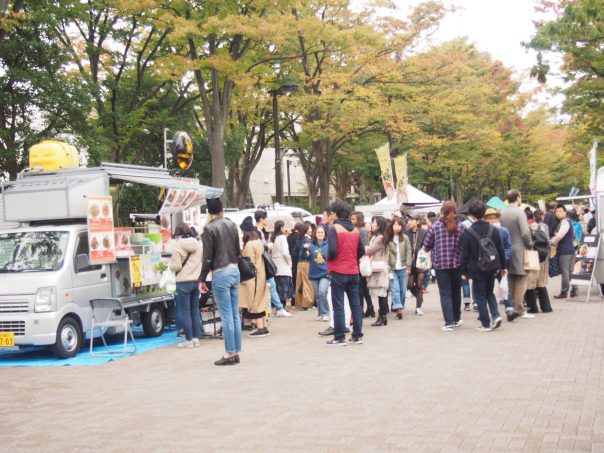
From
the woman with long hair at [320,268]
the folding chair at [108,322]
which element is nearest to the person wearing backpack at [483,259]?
the woman with long hair at [320,268]

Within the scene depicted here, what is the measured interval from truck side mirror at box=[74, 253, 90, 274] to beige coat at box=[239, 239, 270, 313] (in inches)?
88.7

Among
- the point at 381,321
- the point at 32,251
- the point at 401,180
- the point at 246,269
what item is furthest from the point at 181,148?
the point at 401,180

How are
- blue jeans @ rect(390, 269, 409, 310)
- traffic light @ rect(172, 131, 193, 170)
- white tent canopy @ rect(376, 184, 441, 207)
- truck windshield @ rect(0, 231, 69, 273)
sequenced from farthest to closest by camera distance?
1. white tent canopy @ rect(376, 184, 441, 207)
2. traffic light @ rect(172, 131, 193, 170)
3. blue jeans @ rect(390, 269, 409, 310)
4. truck windshield @ rect(0, 231, 69, 273)

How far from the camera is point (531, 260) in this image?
12008mm

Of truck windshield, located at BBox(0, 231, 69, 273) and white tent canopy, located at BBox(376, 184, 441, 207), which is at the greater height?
white tent canopy, located at BBox(376, 184, 441, 207)

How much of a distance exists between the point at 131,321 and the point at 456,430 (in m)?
7.09

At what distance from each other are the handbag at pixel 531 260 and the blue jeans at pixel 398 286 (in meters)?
2.07

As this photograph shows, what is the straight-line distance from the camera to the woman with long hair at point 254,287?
37.6 ft

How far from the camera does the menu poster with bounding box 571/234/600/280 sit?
14.4 m

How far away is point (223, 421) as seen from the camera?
603cm

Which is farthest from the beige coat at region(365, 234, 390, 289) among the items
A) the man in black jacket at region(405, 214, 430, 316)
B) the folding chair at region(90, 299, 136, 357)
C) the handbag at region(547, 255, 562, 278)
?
the handbag at region(547, 255, 562, 278)

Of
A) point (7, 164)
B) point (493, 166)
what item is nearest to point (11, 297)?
point (7, 164)

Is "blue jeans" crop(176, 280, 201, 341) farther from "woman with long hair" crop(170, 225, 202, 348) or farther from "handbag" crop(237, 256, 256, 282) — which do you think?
"handbag" crop(237, 256, 256, 282)

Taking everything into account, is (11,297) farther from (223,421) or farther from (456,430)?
(456,430)
